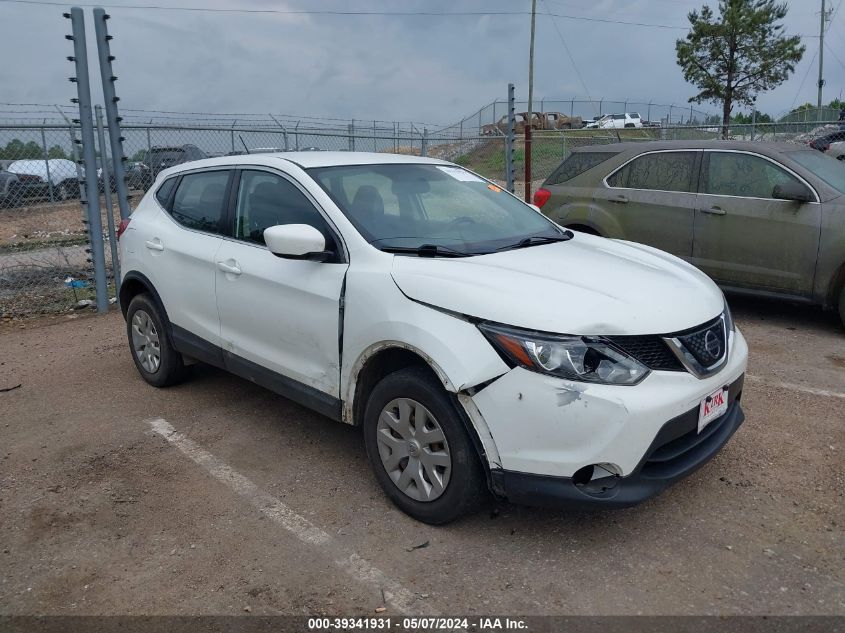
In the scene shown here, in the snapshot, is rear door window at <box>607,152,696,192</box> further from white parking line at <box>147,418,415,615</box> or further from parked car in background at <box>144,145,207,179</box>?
parked car in background at <box>144,145,207,179</box>

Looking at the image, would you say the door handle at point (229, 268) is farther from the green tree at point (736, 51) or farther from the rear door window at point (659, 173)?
the green tree at point (736, 51)

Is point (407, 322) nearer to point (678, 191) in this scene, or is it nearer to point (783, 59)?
point (678, 191)

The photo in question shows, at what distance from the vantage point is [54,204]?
8734 millimetres

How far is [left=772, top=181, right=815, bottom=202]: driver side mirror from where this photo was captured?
20.1 ft

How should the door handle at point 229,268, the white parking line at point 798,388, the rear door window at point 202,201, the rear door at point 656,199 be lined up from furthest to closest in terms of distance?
1. the rear door at point 656,199
2. the white parking line at point 798,388
3. the rear door window at point 202,201
4. the door handle at point 229,268

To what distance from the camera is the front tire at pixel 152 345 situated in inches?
198

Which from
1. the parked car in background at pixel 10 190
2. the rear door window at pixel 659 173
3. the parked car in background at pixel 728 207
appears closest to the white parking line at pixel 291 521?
the parked car in background at pixel 10 190

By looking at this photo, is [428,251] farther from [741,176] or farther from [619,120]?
[619,120]

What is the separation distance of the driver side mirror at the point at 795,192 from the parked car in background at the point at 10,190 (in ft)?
25.4

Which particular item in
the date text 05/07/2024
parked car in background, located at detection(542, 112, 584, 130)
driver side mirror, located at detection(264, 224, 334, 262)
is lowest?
the date text 05/07/2024

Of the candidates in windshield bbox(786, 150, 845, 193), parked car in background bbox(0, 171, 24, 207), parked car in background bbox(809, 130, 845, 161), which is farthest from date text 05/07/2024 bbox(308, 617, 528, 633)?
parked car in background bbox(809, 130, 845, 161)

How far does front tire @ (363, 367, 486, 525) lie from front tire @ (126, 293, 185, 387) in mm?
2191

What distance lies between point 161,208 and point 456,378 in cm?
314

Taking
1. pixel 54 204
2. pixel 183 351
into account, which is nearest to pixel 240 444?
pixel 183 351
